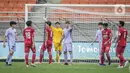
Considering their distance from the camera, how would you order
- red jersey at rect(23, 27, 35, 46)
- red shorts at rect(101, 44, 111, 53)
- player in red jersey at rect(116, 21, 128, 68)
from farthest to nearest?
red shorts at rect(101, 44, 111, 53)
player in red jersey at rect(116, 21, 128, 68)
red jersey at rect(23, 27, 35, 46)

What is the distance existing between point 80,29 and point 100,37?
2.28m

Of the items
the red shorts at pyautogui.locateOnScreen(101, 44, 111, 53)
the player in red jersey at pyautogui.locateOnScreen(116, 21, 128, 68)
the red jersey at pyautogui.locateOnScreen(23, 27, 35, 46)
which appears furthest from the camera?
the red shorts at pyautogui.locateOnScreen(101, 44, 111, 53)

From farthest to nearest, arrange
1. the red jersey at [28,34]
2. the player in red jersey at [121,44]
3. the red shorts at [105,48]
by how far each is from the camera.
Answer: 1. the red shorts at [105,48]
2. the player in red jersey at [121,44]
3. the red jersey at [28,34]

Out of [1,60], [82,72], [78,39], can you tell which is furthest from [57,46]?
[82,72]

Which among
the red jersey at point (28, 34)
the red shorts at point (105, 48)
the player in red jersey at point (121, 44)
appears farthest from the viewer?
the red shorts at point (105, 48)

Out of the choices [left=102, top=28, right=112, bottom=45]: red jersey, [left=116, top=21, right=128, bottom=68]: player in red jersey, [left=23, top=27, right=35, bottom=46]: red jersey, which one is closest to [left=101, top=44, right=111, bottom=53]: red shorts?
[left=102, top=28, right=112, bottom=45]: red jersey

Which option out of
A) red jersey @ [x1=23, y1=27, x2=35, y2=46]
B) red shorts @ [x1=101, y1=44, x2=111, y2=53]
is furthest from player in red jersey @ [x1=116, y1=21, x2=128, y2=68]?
red jersey @ [x1=23, y1=27, x2=35, y2=46]

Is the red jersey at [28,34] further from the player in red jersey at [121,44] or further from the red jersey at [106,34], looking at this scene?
the player in red jersey at [121,44]

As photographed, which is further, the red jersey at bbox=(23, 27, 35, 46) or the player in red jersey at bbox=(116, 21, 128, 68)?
the player in red jersey at bbox=(116, 21, 128, 68)

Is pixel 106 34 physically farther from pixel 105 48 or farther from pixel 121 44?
pixel 121 44

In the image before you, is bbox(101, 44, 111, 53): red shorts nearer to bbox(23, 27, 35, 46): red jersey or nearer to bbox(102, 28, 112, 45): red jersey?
bbox(102, 28, 112, 45): red jersey

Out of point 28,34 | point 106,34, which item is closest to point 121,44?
point 106,34

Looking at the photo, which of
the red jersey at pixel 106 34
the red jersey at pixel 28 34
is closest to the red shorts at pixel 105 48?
the red jersey at pixel 106 34

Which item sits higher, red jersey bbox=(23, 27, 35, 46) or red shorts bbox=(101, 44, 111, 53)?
red jersey bbox=(23, 27, 35, 46)
